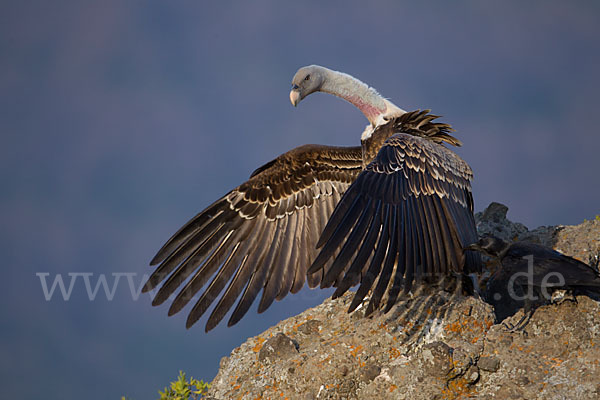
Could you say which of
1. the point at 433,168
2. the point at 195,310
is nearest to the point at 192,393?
the point at 195,310

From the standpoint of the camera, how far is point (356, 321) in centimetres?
615

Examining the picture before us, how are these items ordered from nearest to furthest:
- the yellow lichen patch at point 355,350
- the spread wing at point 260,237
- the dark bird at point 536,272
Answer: the dark bird at point 536,272
the yellow lichen patch at point 355,350
the spread wing at point 260,237

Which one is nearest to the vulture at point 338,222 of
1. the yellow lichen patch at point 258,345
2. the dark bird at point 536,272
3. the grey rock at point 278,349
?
the dark bird at point 536,272

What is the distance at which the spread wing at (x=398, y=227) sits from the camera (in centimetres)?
489

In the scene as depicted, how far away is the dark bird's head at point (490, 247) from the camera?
5.70 metres

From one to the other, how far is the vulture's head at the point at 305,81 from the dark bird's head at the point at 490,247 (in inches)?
145

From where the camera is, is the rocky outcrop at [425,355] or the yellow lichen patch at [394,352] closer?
the rocky outcrop at [425,355]

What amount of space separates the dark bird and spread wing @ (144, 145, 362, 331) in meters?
2.41

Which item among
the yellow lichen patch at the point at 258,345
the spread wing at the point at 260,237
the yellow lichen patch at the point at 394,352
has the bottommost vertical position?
the yellow lichen patch at the point at 394,352

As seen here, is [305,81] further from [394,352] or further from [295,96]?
[394,352]

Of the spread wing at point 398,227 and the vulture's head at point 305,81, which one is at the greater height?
the vulture's head at point 305,81

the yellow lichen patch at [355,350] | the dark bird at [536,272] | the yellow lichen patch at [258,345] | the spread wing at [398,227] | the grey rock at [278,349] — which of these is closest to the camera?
the spread wing at [398,227]

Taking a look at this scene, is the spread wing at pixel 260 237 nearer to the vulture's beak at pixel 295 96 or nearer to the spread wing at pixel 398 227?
the vulture's beak at pixel 295 96

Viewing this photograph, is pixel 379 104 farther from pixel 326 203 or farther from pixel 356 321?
pixel 356 321
